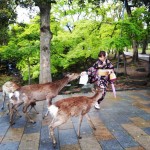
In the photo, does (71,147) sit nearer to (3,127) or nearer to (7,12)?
(3,127)

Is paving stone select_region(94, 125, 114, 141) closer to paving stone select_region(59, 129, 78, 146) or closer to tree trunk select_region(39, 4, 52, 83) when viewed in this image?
paving stone select_region(59, 129, 78, 146)

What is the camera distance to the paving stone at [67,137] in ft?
19.3

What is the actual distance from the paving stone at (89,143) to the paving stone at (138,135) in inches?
37.9

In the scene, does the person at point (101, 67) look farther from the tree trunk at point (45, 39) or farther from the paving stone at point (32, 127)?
the tree trunk at point (45, 39)

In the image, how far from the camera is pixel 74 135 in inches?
249

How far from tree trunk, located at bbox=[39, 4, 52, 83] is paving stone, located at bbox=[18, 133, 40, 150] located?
6757mm

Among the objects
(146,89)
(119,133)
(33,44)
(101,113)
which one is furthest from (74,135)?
(33,44)

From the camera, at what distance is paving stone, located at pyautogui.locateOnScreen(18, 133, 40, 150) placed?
18.6 ft

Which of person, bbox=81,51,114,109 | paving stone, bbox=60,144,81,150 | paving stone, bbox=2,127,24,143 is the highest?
person, bbox=81,51,114,109

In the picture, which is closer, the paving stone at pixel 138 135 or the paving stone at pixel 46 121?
the paving stone at pixel 138 135

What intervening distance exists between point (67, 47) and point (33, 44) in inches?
156

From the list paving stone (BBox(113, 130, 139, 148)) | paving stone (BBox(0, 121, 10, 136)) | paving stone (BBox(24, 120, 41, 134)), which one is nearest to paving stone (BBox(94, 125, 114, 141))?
paving stone (BBox(113, 130, 139, 148))

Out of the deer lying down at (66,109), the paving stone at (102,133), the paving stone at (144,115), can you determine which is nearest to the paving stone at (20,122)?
the deer lying down at (66,109)

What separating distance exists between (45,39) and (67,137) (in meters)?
7.14
